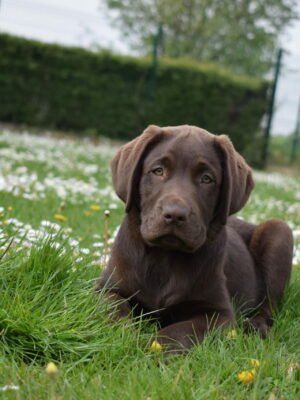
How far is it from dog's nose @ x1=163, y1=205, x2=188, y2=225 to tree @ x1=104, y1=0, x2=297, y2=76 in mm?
29789

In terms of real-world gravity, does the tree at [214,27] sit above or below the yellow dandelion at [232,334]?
above

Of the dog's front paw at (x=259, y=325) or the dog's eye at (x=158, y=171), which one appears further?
the dog's front paw at (x=259, y=325)

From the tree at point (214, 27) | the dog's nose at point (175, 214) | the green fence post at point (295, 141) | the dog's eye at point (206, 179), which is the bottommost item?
the green fence post at point (295, 141)

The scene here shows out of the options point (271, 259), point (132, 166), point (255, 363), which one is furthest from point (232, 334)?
point (271, 259)

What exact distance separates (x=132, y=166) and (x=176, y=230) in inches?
22.6

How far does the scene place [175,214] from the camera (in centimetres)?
302

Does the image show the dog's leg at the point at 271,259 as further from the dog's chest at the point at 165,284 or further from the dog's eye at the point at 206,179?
the dog's eye at the point at 206,179

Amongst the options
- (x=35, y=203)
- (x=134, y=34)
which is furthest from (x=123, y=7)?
(x=35, y=203)

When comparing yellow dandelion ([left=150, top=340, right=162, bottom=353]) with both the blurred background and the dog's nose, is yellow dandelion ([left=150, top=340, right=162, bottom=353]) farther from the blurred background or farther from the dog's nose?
the blurred background

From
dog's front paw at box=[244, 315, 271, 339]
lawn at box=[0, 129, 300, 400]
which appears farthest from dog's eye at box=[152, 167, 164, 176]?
dog's front paw at box=[244, 315, 271, 339]

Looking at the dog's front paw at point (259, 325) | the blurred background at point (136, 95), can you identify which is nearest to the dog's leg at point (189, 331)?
the dog's front paw at point (259, 325)

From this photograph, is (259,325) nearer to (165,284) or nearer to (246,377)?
(165,284)

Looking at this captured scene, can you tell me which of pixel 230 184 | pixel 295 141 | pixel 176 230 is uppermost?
pixel 230 184

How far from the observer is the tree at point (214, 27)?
3406 centimetres
